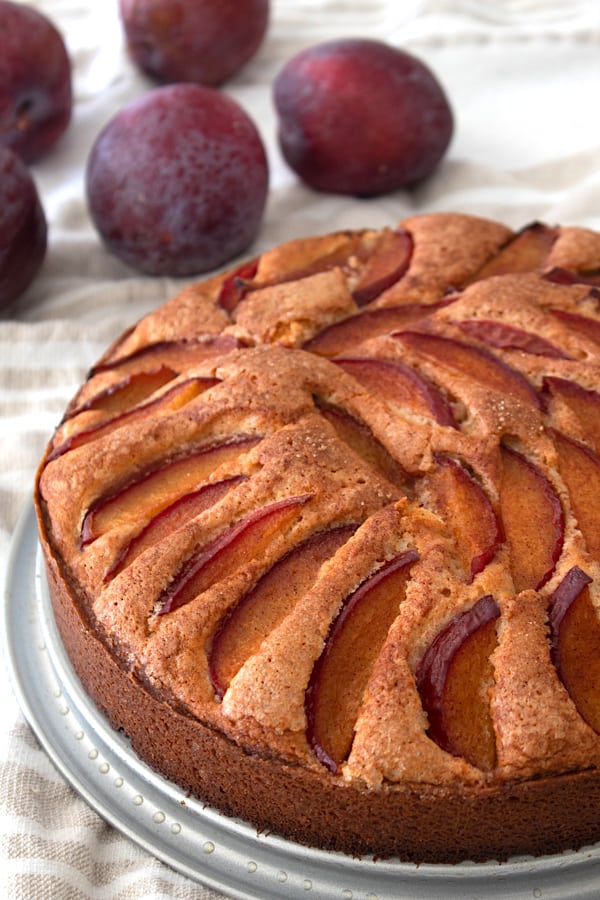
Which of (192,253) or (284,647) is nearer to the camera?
(284,647)

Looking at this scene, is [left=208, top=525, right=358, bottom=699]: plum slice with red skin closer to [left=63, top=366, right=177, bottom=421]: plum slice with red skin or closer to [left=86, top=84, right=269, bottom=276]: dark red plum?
[left=63, top=366, right=177, bottom=421]: plum slice with red skin

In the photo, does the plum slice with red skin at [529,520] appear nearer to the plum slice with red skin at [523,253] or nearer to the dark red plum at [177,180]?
the plum slice with red skin at [523,253]

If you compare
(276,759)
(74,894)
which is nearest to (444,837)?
(276,759)

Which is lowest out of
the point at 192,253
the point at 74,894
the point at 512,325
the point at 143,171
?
the point at 74,894

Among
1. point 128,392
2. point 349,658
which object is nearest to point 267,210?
point 128,392

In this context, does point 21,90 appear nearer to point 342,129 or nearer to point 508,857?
point 342,129

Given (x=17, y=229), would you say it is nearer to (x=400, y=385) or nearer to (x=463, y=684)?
(x=400, y=385)

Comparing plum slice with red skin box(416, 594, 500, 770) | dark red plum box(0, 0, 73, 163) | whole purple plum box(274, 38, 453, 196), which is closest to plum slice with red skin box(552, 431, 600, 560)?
plum slice with red skin box(416, 594, 500, 770)
